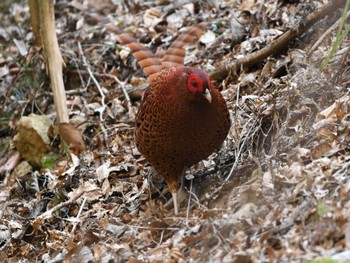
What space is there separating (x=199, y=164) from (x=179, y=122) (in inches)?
35.5

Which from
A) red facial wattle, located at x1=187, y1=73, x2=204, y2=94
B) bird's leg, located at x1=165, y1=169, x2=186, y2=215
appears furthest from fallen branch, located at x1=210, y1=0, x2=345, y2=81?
red facial wattle, located at x1=187, y1=73, x2=204, y2=94

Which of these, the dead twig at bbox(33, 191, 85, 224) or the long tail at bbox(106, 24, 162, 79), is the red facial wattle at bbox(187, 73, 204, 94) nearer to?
the long tail at bbox(106, 24, 162, 79)

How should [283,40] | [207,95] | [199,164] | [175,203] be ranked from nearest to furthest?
[207,95], [175,203], [199,164], [283,40]

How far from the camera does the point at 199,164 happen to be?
5.40m

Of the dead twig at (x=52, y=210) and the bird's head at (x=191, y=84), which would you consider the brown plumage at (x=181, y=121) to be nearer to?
the bird's head at (x=191, y=84)

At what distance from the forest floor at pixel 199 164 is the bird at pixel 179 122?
0.28m

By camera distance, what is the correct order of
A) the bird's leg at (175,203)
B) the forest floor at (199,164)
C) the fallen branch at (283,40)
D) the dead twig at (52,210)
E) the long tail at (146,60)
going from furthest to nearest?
the fallen branch at (283,40) → the long tail at (146,60) → the dead twig at (52,210) → the bird's leg at (175,203) → the forest floor at (199,164)

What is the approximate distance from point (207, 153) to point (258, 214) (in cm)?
92

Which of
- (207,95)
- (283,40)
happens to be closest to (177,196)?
(207,95)

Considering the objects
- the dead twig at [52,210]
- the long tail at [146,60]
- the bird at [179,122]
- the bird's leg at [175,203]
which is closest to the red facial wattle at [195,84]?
the bird at [179,122]

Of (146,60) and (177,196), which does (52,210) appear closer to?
(177,196)

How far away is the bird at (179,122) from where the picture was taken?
4.55 m

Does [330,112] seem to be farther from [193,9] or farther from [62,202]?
[193,9]

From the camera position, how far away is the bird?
179 inches
